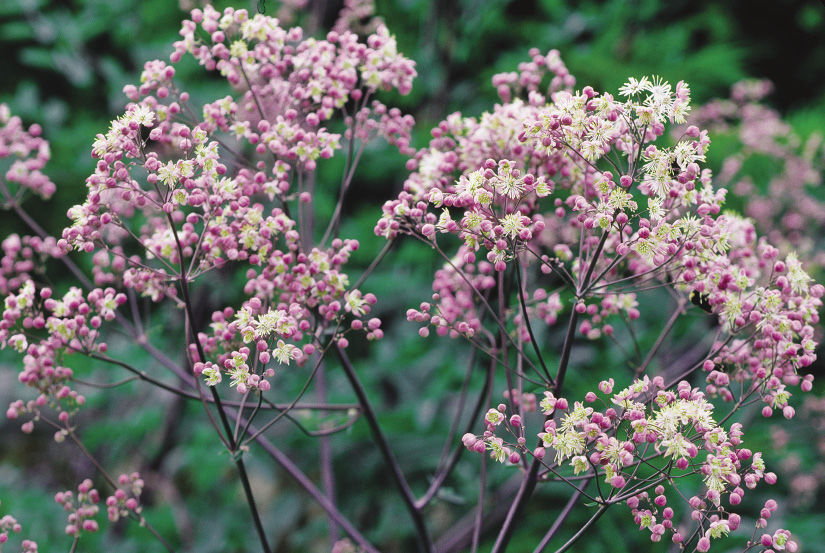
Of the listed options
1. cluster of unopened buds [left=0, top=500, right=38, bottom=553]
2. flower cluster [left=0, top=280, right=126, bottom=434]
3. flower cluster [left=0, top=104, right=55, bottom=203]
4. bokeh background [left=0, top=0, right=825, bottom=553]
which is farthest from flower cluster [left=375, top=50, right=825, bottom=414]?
flower cluster [left=0, top=104, right=55, bottom=203]

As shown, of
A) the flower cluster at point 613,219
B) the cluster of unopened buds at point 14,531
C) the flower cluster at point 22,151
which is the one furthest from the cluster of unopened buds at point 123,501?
the flower cluster at point 22,151

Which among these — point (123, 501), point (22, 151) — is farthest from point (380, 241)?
point (123, 501)

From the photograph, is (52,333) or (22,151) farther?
(22,151)

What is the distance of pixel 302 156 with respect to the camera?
4.96 feet

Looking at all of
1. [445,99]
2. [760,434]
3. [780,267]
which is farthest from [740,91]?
[780,267]

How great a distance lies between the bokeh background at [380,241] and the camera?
2.67 m

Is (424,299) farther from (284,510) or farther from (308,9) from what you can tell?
(308,9)

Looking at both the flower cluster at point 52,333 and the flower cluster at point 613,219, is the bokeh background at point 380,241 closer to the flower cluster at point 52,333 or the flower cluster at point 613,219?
the flower cluster at point 613,219

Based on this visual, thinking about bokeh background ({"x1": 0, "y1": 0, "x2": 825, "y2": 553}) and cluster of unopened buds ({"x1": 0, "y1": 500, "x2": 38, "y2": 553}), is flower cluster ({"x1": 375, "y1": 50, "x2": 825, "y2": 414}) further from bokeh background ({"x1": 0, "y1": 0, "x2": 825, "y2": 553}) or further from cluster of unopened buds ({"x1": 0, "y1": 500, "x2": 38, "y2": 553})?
cluster of unopened buds ({"x1": 0, "y1": 500, "x2": 38, "y2": 553})

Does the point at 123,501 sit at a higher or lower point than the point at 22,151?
lower

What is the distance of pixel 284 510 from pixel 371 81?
1.90 metres

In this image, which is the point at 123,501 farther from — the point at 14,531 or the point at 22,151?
the point at 22,151

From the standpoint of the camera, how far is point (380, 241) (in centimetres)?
335

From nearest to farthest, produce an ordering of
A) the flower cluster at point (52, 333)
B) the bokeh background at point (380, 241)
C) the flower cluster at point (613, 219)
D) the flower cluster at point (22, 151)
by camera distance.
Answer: the flower cluster at point (613, 219)
the flower cluster at point (52, 333)
the flower cluster at point (22, 151)
the bokeh background at point (380, 241)
